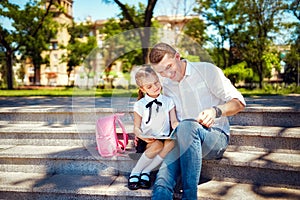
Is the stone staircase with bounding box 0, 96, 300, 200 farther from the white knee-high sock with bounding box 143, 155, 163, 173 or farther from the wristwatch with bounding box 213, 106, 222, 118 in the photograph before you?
the wristwatch with bounding box 213, 106, 222, 118

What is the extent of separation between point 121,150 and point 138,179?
1.69ft

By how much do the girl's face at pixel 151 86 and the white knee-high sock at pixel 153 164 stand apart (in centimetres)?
53

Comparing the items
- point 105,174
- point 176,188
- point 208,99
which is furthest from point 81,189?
point 208,99

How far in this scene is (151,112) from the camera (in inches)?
101

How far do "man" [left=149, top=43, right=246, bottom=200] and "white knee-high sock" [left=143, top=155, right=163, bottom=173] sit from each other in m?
0.12

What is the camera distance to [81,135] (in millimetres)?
3127

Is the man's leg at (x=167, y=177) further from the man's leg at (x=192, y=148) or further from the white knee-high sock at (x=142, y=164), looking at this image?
the white knee-high sock at (x=142, y=164)

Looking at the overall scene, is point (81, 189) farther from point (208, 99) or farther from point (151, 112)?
point (208, 99)

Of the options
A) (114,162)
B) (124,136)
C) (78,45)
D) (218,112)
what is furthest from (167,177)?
(78,45)

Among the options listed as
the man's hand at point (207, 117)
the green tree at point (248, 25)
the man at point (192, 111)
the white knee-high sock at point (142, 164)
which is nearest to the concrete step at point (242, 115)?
the white knee-high sock at point (142, 164)

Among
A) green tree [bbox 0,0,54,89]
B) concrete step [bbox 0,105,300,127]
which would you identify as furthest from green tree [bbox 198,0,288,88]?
concrete step [bbox 0,105,300,127]

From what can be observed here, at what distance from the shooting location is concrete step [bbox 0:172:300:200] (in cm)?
229

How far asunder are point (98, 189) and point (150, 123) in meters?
0.71

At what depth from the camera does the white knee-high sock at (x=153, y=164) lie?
2459 millimetres
